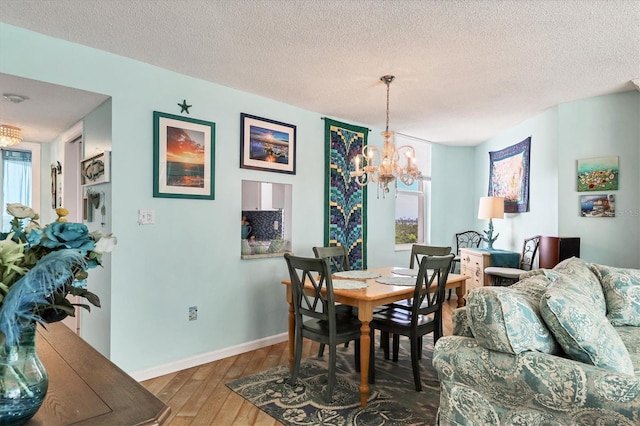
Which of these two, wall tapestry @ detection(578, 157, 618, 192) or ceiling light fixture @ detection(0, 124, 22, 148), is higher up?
ceiling light fixture @ detection(0, 124, 22, 148)

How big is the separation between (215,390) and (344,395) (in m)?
0.90

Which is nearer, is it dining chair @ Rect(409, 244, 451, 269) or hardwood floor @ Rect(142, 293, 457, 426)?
hardwood floor @ Rect(142, 293, 457, 426)

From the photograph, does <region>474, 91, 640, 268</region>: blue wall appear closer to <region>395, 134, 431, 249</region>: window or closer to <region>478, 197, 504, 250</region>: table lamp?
<region>478, 197, 504, 250</region>: table lamp

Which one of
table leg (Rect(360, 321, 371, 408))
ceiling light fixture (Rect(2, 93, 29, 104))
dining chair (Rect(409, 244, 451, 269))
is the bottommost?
table leg (Rect(360, 321, 371, 408))

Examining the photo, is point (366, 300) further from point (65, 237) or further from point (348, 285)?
point (65, 237)

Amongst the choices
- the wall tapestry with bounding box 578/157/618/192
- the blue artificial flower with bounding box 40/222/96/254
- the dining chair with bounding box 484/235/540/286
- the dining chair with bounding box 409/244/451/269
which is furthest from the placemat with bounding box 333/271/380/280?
the blue artificial flower with bounding box 40/222/96/254

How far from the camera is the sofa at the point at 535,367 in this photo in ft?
4.19

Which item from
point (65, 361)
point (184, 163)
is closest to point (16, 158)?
point (184, 163)

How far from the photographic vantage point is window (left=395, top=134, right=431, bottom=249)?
5.63 metres

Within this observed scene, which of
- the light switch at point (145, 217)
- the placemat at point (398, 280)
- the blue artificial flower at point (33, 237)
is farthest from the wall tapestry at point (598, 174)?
the blue artificial flower at point (33, 237)

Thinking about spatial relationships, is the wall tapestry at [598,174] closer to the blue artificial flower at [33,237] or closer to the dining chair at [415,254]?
the dining chair at [415,254]

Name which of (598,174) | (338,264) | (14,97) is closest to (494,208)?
(598,174)

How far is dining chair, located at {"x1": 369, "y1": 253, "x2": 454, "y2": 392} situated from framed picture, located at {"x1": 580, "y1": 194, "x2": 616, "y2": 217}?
75.9 inches

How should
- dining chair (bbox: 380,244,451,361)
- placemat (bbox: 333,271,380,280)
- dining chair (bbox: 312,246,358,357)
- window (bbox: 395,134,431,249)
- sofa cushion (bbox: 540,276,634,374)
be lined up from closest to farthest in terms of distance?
sofa cushion (bbox: 540,276,634,374) < dining chair (bbox: 312,246,358,357) < placemat (bbox: 333,271,380,280) < dining chair (bbox: 380,244,451,361) < window (bbox: 395,134,431,249)
